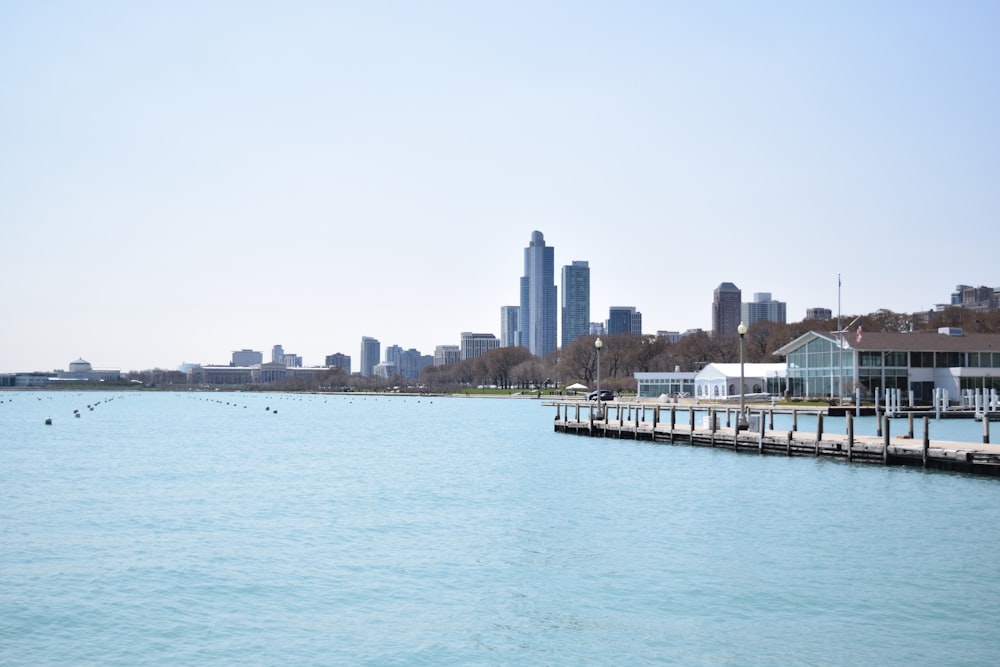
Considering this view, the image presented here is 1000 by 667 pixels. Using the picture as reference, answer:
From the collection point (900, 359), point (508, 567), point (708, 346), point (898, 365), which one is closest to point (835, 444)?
point (508, 567)

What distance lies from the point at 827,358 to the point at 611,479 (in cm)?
5502

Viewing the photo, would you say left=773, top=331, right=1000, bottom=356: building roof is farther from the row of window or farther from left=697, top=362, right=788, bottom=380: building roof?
left=697, top=362, right=788, bottom=380: building roof

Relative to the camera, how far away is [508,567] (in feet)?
77.3

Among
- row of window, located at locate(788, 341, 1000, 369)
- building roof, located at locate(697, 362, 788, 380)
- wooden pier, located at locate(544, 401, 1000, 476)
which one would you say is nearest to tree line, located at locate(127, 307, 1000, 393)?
building roof, located at locate(697, 362, 788, 380)

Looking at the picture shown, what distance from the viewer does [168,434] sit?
84062 millimetres

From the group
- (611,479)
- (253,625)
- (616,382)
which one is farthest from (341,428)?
(616,382)

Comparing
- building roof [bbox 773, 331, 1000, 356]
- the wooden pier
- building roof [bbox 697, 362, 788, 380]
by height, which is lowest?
the wooden pier

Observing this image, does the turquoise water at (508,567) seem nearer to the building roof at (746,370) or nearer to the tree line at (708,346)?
the building roof at (746,370)

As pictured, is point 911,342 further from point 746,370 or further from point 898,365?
point 746,370

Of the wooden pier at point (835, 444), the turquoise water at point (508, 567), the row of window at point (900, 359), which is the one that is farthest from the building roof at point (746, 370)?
the turquoise water at point (508, 567)

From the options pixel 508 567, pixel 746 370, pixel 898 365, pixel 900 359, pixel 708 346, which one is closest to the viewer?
pixel 508 567

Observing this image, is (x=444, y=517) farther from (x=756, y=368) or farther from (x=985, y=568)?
(x=756, y=368)

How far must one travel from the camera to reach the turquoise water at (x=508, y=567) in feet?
57.1

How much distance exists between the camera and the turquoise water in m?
17.4
